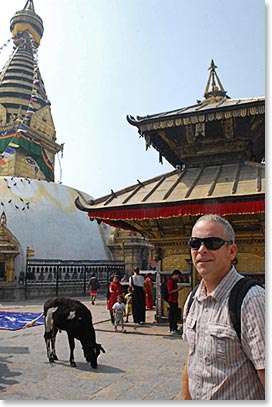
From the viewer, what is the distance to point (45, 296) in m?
17.7

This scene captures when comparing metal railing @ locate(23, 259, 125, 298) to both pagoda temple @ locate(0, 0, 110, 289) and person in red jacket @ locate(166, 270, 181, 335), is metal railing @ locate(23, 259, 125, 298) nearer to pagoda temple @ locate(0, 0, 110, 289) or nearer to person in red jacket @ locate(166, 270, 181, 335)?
pagoda temple @ locate(0, 0, 110, 289)

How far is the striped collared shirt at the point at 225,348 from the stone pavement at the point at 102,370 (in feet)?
8.27

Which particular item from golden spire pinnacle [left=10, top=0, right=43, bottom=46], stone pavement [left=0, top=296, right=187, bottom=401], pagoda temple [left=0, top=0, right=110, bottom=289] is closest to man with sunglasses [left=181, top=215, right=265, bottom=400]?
stone pavement [left=0, top=296, right=187, bottom=401]

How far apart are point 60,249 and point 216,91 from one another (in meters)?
15.5

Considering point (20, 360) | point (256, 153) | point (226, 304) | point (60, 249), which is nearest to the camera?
point (226, 304)

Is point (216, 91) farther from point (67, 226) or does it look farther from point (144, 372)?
point (67, 226)

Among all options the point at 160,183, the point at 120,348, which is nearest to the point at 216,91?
the point at 160,183

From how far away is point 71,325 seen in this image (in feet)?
17.9

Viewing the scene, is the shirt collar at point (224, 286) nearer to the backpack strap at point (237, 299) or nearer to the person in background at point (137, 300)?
the backpack strap at point (237, 299)

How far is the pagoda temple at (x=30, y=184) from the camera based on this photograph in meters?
21.1

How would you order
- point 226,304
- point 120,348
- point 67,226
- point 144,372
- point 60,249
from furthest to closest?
point 67,226
point 60,249
point 120,348
point 144,372
point 226,304

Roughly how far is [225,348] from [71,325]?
415 centimetres

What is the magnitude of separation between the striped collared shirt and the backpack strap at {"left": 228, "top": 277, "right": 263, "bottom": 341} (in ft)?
0.06

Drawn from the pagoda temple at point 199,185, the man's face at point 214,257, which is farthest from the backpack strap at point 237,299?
the pagoda temple at point 199,185
